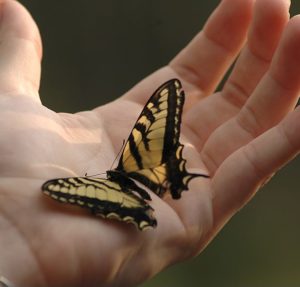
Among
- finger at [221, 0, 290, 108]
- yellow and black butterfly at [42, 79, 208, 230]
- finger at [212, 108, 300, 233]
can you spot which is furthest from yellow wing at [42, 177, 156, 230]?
finger at [221, 0, 290, 108]

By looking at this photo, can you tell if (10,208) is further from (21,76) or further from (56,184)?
(21,76)

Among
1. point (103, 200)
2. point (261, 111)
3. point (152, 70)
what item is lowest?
point (152, 70)

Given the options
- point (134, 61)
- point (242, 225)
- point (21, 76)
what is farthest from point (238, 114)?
point (134, 61)

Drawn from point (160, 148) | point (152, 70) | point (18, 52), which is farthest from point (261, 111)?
point (152, 70)

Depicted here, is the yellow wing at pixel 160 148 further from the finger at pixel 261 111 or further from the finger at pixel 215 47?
the finger at pixel 215 47

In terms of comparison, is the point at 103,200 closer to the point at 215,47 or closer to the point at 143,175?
the point at 143,175

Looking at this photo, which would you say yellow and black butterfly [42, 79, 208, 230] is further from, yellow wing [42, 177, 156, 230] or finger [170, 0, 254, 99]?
finger [170, 0, 254, 99]
